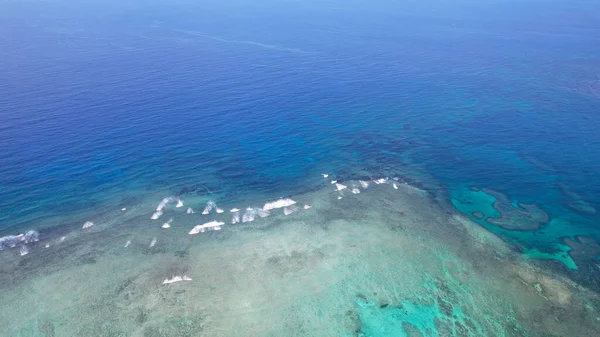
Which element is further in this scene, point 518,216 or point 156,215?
point 518,216

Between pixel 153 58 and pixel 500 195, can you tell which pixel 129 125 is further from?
pixel 500 195

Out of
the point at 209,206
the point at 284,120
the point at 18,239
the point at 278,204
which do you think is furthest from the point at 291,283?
the point at 284,120

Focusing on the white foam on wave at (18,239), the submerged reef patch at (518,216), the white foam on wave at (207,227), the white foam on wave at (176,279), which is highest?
the white foam on wave at (18,239)

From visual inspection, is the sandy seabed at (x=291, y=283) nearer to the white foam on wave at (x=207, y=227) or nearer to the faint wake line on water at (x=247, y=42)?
the white foam on wave at (x=207, y=227)

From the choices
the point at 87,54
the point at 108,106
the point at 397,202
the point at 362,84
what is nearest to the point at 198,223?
the point at 397,202

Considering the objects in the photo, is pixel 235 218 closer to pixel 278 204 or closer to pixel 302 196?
pixel 278 204

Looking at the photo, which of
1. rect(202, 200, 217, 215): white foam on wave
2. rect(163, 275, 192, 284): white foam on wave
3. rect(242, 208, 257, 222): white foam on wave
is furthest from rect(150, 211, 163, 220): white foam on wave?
rect(163, 275, 192, 284): white foam on wave

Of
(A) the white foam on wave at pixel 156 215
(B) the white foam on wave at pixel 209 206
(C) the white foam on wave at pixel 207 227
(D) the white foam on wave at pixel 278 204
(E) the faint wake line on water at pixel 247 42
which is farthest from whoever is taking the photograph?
(E) the faint wake line on water at pixel 247 42

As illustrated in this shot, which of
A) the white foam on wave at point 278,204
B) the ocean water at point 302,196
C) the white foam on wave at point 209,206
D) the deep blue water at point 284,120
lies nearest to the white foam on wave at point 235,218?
the ocean water at point 302,196
